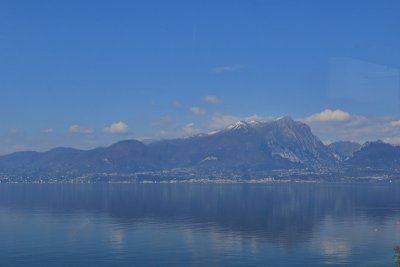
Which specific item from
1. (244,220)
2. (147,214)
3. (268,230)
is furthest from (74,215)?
(268,230)

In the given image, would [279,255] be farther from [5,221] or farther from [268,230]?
[5,221]

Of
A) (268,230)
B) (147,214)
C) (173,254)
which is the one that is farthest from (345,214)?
(173,254)

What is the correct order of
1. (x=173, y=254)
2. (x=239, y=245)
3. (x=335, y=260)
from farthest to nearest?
1. (x=239, y=245)
2. (x=173, y=254)
3. (x=335, y=260)

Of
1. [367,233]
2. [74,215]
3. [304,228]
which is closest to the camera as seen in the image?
[367,233]

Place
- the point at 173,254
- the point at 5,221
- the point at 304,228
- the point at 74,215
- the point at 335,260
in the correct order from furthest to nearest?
the point at 74,215 < the point at 5,221 < the point at 304,228 < the point at 173,254 < the point at 335,260

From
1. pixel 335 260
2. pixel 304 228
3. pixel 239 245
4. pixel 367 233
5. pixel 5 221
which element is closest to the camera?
pixel 335 260

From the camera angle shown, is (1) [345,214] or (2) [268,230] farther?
(1) [345,214]

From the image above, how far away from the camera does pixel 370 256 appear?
87.1 metres

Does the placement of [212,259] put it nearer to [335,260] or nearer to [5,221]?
[335,260]

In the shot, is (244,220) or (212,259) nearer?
(212,259)

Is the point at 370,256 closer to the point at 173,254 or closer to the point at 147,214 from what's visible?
the point at 173,254

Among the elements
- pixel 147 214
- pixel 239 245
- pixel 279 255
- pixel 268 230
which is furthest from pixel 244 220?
pixel 279 255

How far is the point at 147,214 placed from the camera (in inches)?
6009

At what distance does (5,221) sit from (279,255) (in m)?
71.6
